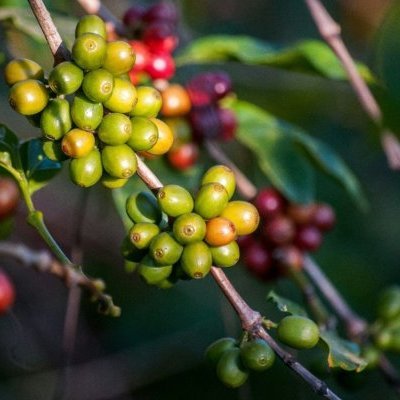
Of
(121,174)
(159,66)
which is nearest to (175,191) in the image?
(121,174)

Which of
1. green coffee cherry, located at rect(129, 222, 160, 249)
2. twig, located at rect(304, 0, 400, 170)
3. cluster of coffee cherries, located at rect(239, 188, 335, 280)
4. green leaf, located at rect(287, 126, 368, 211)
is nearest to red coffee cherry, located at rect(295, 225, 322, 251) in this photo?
cluster of coffee cherries, located at rect(239, 188, 335, 280)

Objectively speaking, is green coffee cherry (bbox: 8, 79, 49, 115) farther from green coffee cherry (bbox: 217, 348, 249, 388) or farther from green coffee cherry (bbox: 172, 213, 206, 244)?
green coffee cherry (bbox: 217, 348, 249, 388)

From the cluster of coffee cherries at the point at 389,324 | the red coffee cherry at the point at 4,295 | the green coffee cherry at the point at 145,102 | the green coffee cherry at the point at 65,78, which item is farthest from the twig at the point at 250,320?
the cluster of coffee cherries at the point at 389,324

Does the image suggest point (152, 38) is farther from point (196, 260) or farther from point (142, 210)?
point (196, 260)

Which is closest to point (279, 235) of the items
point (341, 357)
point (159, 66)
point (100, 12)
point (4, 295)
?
point (159, 66)

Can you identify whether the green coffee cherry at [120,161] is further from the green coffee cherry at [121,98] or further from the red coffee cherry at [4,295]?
the red coffee cherry at [4,295]

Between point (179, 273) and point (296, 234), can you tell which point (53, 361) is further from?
point (179, 273)

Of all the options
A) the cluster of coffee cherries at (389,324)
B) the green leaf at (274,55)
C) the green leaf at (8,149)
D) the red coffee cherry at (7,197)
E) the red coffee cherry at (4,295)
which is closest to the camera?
the green leaf at (8,149)
